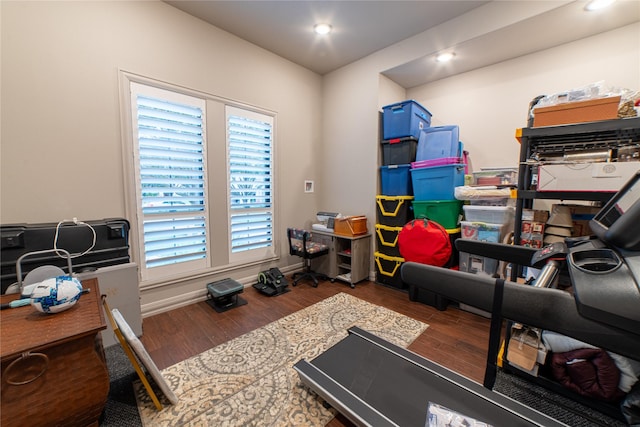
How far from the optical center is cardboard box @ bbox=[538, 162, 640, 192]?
1448 mm

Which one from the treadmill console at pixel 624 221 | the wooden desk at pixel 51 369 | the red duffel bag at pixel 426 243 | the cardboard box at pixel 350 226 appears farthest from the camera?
the cardboard box at pixel 350 226

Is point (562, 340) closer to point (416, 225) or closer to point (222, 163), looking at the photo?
point (416, 225)

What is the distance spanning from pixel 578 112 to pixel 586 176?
1.41 ft

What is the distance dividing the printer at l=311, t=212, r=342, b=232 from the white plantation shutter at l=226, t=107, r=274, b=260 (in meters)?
0.70

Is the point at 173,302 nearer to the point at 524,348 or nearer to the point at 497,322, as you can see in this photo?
the point at 497,322

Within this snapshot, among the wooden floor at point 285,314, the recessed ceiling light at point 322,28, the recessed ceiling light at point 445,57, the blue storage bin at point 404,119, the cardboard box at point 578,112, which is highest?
the recessed ceiling light at point 322,28

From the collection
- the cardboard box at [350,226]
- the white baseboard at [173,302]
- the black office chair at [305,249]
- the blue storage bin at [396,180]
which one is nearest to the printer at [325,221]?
the cardboard box at [350,226]

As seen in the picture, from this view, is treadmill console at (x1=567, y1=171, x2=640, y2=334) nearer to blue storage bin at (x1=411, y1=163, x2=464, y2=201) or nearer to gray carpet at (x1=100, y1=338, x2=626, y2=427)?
gray carpet at (x1=100, y1=338, x2=626, y2=427)

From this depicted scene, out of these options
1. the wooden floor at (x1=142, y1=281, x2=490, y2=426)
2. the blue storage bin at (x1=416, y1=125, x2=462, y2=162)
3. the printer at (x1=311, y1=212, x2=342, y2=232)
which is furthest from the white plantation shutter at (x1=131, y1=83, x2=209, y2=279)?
the blue storage bin at (x1=416, y1=125, x2=462, y2=162)

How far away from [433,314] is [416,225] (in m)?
0.94

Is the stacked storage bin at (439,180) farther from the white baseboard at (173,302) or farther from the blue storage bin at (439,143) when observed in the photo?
the white baseboard at (173,302)

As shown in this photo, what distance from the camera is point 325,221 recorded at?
3713 millimetres

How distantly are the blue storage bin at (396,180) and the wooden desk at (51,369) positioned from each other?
2.99 m

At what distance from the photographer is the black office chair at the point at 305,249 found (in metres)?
3.16
